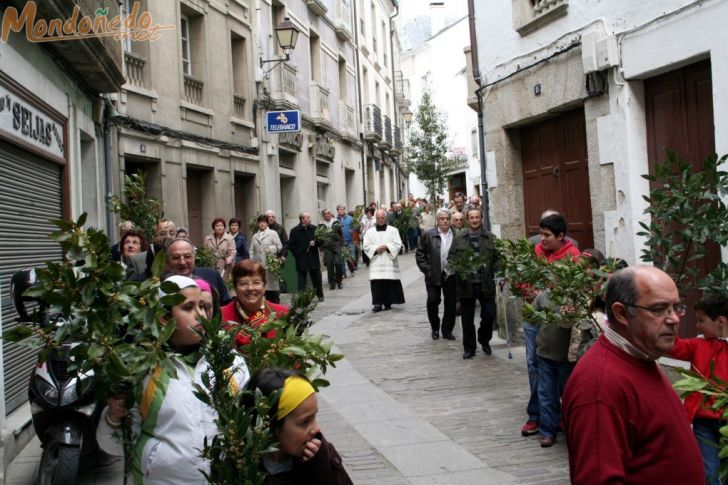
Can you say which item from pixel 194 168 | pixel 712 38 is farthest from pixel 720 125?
pixel 194 168

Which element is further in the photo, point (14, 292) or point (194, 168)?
point (194, 168)

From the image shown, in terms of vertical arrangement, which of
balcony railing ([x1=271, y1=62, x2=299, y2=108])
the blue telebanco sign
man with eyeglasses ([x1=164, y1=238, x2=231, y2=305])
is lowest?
man with eyeglasses ([x1=164, y1=238, x2=231, y2=305])

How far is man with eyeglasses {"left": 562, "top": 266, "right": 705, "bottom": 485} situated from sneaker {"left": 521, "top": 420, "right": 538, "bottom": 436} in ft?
12.9

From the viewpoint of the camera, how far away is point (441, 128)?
33594mm

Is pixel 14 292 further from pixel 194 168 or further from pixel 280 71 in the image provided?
pixel 280 71

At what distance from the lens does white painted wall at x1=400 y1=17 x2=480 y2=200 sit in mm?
47344

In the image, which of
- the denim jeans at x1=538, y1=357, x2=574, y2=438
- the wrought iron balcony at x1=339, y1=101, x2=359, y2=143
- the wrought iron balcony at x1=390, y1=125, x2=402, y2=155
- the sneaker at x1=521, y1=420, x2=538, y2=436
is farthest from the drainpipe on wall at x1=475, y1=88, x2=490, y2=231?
the wrought iron balcony at x1=390, y1=125, x2=402, y2=155

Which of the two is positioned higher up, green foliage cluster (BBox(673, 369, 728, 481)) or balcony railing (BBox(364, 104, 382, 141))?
balcony railing (BBox(364, 104, 382, 141))

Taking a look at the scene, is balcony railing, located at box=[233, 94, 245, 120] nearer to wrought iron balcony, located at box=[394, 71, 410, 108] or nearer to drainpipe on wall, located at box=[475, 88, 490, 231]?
drainpipe on wall, located at box=[475, 88, 490, 231]

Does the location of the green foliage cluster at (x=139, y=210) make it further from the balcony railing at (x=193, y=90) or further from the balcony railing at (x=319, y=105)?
the balcony railing at (x=319, y=105)

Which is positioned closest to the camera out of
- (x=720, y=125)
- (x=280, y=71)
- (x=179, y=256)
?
(x=179, y=256)

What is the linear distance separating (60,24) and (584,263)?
6.54 metres

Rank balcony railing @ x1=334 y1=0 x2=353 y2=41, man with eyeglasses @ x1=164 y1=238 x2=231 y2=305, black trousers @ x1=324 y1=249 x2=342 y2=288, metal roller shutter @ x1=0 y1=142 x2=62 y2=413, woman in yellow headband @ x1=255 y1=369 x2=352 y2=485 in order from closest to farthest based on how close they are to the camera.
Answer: woman in yellow headband @ x1=255 y1=369 x2=352 y2=485 < man with eyeglasses @ x1=164 y1=238 x2=231 y2=305 < metal roller shutter @ x1=0 y1=142 x2=62 y2=413 < black trousers @ x1=324 y1=249 x2=342 y2=288 < balcony railing @ x1=334 y1=0 x2=353 y2=41

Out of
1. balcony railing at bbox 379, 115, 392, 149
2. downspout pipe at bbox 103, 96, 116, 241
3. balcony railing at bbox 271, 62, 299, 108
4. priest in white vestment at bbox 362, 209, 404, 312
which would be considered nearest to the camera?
downspout pipe at bbox 103, 96, 116, 241
